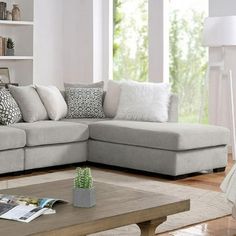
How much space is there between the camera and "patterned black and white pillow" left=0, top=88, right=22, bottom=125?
19.5ft

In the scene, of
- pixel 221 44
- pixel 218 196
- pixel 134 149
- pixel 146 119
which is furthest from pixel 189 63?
pixel 218 196

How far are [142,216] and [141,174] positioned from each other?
8.90 feet

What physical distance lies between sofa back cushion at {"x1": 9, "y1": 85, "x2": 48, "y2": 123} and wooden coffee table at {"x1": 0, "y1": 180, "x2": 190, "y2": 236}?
99.9 inches

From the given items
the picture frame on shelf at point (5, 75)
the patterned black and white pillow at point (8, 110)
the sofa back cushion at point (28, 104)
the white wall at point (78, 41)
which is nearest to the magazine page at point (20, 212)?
the patterned black and white pillow at point (8, 110)

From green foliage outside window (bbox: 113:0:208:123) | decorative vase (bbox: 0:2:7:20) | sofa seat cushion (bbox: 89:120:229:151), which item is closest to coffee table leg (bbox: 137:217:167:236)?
sofa seat cushion (bbox: 89:120:229:151)

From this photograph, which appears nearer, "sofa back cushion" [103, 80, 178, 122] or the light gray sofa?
the light gray sofa

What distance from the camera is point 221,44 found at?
21.5ft

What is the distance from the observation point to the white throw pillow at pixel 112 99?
6629mm

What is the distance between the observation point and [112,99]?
6641 mm

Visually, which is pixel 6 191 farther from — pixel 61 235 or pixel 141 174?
pixel 141 174

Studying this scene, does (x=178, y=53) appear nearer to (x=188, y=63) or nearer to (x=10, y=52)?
(x=188, y=63)

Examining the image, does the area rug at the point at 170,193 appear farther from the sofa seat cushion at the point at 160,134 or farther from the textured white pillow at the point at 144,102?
the textured white pillow at the point at 144,102

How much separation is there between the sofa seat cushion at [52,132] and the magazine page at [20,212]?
2.68 meters

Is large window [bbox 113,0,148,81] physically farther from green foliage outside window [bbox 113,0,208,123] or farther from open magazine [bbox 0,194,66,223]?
open magazine [bbox 0,194,66,223]
